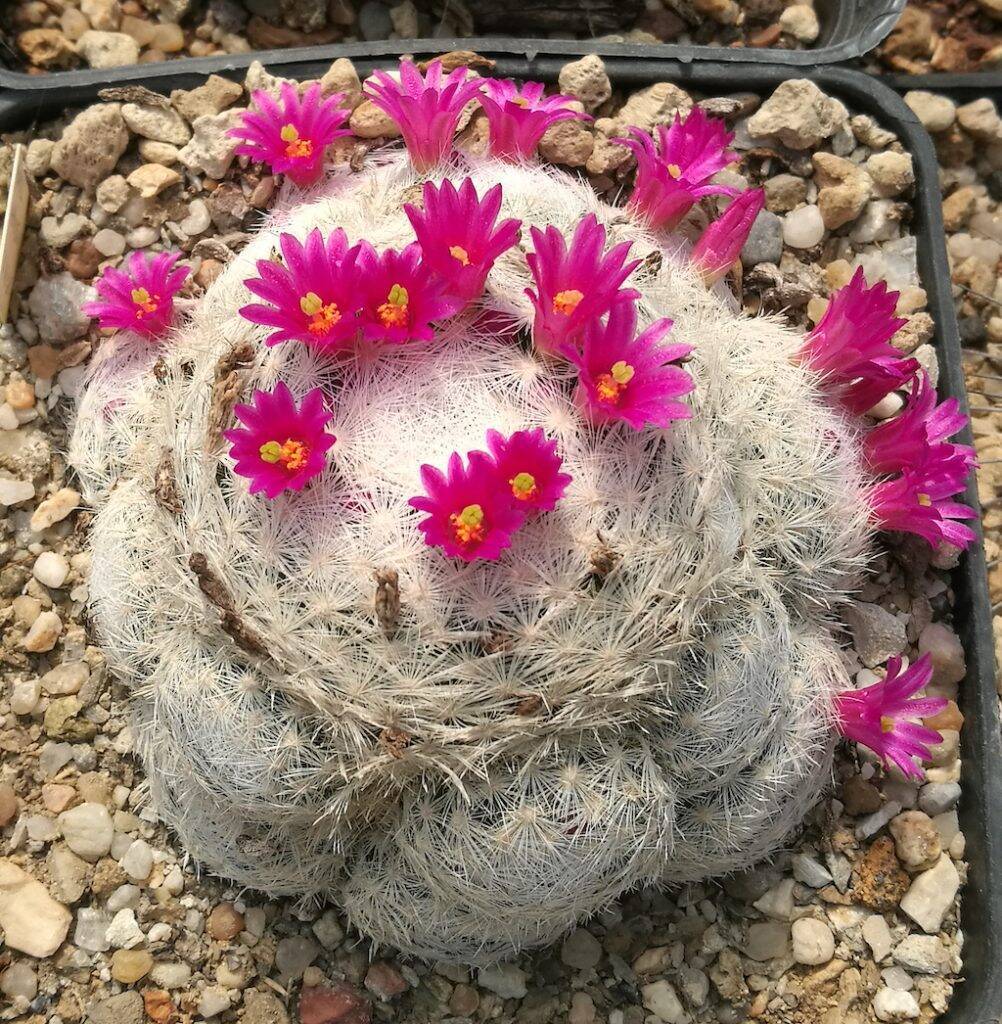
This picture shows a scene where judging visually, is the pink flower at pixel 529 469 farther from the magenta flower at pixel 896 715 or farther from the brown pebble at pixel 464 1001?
the brown pebble at pixel 464 1001

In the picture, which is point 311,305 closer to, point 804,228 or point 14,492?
point 14,492

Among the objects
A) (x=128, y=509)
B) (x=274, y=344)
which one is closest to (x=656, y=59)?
(x=274, y=344)

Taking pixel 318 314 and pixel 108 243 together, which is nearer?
pixel 318 314

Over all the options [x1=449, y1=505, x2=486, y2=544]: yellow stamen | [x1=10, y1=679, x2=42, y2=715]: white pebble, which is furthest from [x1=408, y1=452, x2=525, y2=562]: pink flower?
[x1=10, y1=679, x2=42, y2=715]: white pebble

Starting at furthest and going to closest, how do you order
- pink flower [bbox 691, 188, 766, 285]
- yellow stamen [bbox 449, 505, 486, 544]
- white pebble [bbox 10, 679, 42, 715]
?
white pebble [bbox 10, 679, 42, 715] → pink flower [bbox 691, 188, 766, 285] → yellow stamen [bbox 449, 505, 486, 544]

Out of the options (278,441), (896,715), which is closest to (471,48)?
(278,441)

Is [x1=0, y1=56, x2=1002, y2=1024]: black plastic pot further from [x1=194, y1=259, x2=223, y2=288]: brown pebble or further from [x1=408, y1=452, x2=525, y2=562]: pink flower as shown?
[x1=408, y1=452, x2=525, y2=562]: pink flower

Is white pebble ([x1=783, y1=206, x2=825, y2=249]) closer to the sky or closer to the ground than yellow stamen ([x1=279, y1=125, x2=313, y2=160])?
closer to the ground
